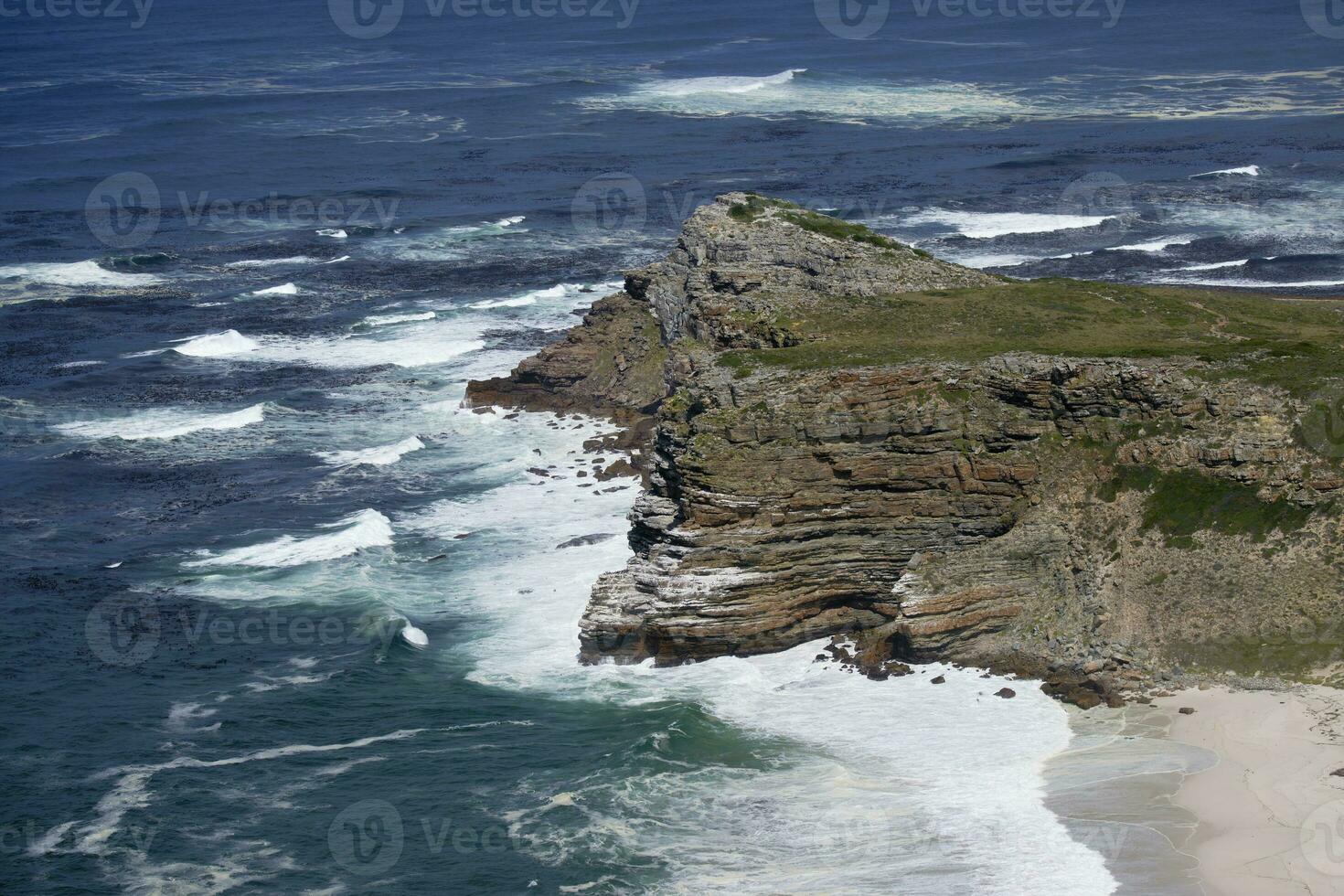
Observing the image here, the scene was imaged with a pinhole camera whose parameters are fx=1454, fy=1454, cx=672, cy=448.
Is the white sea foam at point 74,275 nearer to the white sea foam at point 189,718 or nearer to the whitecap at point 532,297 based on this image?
the whitecap at point 532,297

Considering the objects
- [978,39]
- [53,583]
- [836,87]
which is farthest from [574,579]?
[978,39]

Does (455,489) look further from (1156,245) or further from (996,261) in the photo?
(1156,245)

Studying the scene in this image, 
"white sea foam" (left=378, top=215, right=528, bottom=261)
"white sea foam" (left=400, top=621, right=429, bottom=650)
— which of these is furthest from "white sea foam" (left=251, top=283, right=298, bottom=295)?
"white sea foam" (left=400, top=621, right=429, bottom=650)

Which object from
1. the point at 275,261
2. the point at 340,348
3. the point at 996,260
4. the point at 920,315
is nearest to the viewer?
the point at 920,315

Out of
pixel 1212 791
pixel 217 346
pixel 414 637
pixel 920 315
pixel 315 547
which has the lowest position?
pixel 1212 791

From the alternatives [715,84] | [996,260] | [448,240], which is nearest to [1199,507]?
[996,260]

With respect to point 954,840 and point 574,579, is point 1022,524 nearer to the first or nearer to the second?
A: point 954,840

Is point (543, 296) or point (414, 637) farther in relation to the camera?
point (543, 296)

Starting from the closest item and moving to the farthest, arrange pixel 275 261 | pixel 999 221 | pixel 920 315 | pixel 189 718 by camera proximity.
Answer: pixel 189 718, pixel 920 315, pixel 275 261, pixel 999 221
